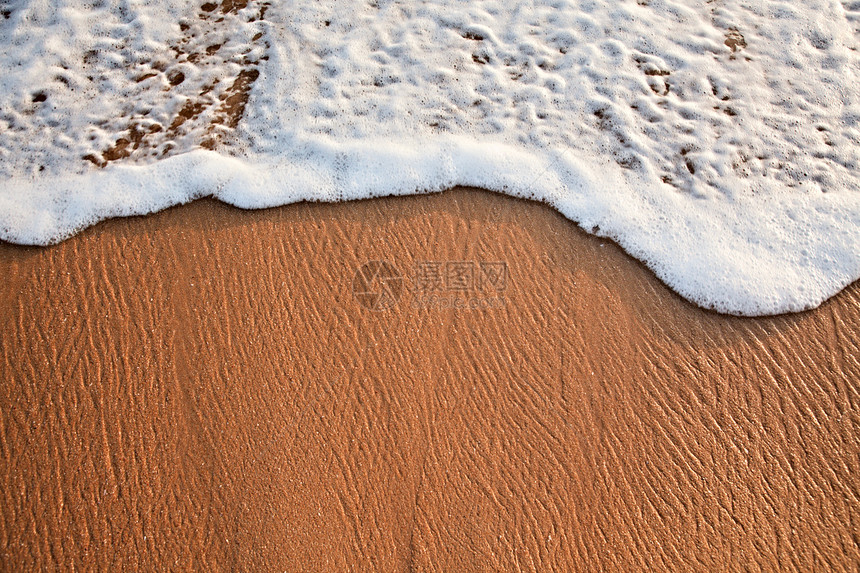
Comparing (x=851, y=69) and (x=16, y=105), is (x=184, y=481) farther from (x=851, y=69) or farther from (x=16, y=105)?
(x=851, y=69)

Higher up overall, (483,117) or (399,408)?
(483,117)

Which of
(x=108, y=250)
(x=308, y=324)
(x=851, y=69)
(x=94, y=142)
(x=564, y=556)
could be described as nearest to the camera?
(x=564, y=556)

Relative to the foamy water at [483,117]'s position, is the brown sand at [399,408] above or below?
below

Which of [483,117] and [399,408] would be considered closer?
[399,408]

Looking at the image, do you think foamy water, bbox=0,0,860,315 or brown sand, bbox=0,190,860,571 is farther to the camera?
foamy water, bbox=0,0,860,315

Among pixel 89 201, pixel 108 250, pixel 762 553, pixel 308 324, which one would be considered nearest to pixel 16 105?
pixel 89 201
